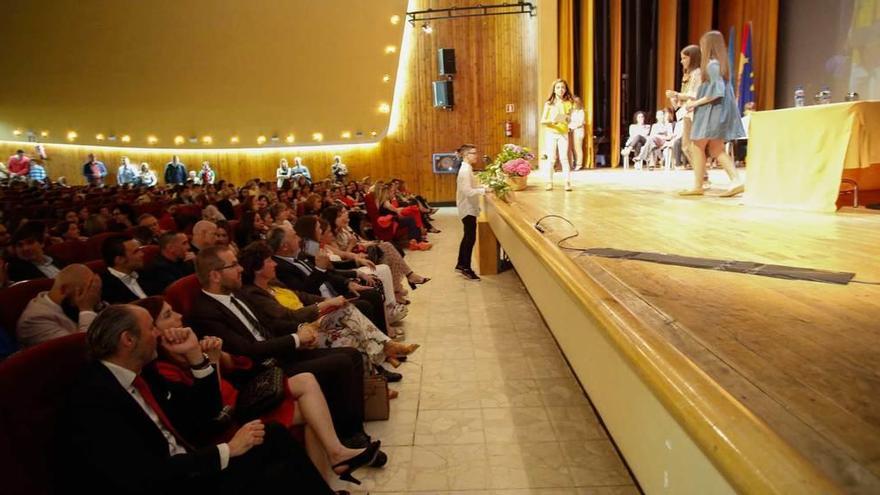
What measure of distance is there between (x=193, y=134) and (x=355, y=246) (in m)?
11.6

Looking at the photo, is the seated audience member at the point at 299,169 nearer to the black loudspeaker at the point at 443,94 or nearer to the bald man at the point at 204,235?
the black loudspeaker at the point at 443,94

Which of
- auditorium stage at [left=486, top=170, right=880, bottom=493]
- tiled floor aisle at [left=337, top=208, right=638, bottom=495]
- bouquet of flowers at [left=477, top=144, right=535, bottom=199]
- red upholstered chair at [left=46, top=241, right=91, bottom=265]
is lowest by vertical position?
tiled floor aisle at [left=337, top=208, right=638, bottom=495]

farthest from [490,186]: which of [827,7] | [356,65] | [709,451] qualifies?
[356,65]

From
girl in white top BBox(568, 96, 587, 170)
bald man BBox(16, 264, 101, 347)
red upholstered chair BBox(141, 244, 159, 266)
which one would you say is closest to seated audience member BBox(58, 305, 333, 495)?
bald man BBox(16, 264, 101, 347)

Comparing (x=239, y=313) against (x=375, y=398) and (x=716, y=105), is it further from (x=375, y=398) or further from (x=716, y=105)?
(x=716, y=105)

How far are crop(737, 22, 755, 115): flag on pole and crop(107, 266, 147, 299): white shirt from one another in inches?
365

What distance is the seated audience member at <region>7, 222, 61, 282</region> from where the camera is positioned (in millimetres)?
3549

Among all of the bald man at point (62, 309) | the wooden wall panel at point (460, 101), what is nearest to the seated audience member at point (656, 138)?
the wooden wall panel at point (460, 101)

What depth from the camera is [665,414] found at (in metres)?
1.24

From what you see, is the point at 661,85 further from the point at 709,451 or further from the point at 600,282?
the point at 709,451

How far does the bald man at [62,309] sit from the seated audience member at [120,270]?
1.90 ft

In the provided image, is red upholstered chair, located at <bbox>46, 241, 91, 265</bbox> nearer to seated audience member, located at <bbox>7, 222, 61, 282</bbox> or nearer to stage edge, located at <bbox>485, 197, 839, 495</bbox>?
seated audience member, located at <bbox>7, 222, 61, 282</bbox>

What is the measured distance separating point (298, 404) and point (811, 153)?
3.37 m

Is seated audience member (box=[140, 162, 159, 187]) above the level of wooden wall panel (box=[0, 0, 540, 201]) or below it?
below
